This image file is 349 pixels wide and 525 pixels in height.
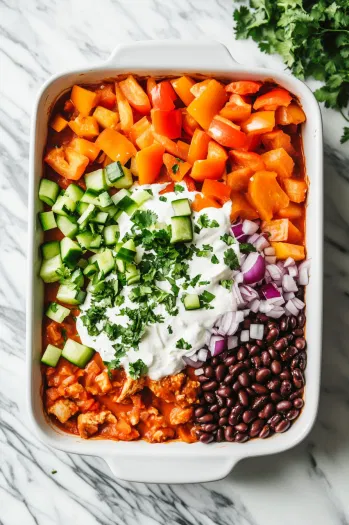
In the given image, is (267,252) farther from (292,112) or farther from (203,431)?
(203,431)

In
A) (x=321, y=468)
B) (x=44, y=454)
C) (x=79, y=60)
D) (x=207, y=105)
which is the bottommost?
(x=321, y=468)

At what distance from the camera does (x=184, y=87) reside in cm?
301

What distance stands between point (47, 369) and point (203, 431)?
738 mm

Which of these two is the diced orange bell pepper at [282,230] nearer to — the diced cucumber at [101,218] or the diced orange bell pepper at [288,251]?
the diced orange bell pepper at [288,251]

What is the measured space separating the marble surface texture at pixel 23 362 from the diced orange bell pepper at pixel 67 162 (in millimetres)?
325

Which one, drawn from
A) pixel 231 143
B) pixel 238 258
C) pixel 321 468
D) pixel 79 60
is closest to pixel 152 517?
pixel 321 468

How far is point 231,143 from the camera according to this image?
9.71 ft

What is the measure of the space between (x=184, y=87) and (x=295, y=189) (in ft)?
2.14

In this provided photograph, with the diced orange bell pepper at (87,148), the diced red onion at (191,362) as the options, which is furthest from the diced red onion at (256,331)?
the diced orange bell pepper at (87,148)

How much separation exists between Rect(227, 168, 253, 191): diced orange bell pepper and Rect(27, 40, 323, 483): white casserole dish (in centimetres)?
27

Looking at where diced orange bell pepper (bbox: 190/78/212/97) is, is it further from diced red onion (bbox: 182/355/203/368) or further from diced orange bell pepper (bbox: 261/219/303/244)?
diced red onion (bbox: 182/355/203/368)

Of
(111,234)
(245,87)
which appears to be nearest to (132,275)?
(111,234)

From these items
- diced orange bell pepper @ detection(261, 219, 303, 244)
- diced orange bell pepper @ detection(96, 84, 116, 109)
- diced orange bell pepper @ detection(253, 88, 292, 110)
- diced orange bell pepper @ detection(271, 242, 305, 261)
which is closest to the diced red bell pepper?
diced orange bell pepper @ detection(96, 84, 116, 109)

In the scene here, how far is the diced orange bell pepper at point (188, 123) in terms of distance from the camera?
3049mm
